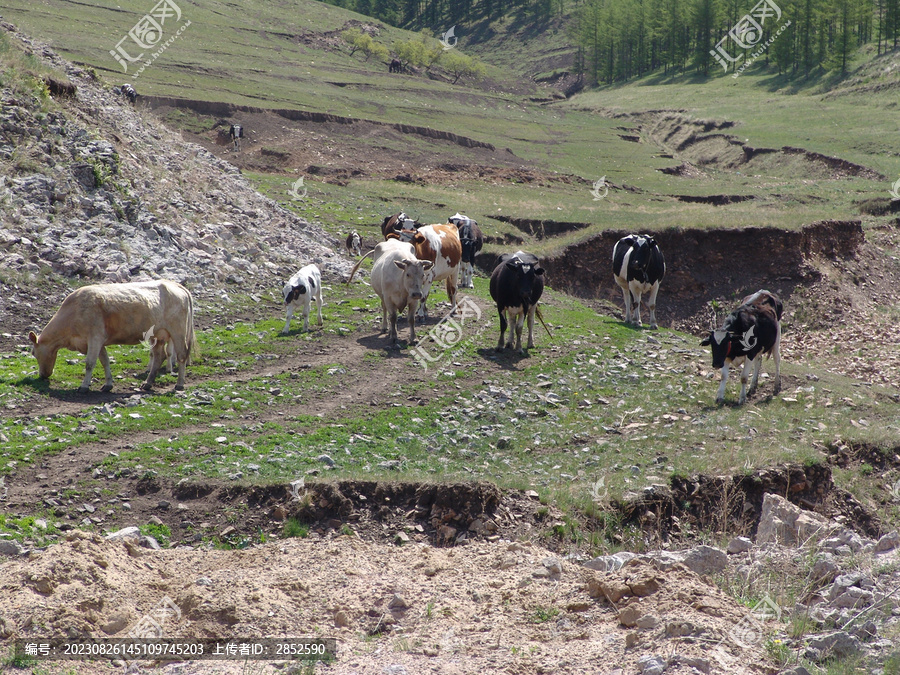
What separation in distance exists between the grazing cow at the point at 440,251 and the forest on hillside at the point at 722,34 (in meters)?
56.4

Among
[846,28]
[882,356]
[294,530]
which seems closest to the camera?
[294,530]

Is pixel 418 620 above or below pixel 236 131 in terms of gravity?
below

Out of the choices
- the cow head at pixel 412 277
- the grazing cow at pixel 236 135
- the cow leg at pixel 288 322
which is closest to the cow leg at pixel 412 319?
the cow head at pixel 412 277

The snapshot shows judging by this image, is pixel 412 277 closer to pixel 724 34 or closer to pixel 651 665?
pixel 651 665

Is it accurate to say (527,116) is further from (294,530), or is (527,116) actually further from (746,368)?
(294,530)

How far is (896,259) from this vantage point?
34.1 m

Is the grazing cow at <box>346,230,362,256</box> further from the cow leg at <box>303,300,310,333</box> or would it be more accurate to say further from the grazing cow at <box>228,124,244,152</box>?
the grazing cow at <box>228,124,244,152</box>

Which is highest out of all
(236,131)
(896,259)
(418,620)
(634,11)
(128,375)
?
(634,11)

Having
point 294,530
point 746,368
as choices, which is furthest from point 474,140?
point 294,530

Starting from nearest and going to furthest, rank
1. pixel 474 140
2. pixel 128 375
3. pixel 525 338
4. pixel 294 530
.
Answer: pixel 294 530
pixel 128 375
pixel 525 338
pixel 474 140

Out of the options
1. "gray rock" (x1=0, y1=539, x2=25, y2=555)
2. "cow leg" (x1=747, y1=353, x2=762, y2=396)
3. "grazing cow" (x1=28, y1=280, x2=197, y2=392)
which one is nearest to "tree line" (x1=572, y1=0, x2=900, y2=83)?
"cow leg" (x1=747, y1=353, x2=762, y2=396)

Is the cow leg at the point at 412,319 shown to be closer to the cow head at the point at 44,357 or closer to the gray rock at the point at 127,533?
the cow head at the point at 44,357

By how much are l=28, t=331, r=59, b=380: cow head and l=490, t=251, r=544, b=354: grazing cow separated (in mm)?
10131

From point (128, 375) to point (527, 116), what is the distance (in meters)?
83.1
